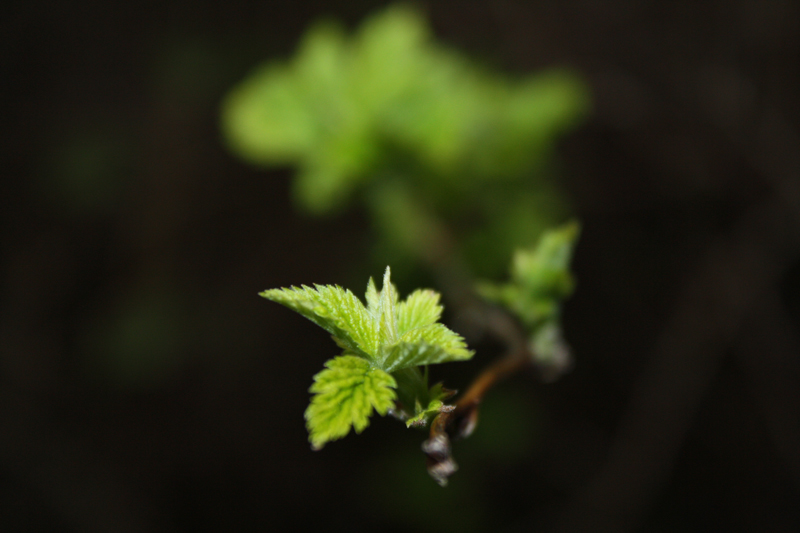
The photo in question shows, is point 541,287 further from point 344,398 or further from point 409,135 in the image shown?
point 409,135

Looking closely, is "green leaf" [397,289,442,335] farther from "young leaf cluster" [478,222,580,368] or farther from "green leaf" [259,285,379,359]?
"young leaf cluster" [478,222,580,368]

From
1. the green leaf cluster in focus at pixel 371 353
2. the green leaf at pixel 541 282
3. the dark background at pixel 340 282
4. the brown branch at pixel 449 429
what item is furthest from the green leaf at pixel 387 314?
the dark background at pixel 340 282

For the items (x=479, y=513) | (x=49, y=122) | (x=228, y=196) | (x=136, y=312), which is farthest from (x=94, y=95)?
(x=479, y=513)

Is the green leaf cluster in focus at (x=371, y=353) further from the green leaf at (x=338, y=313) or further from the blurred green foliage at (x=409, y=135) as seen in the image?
the blurred green foliage at (x=409, y=135)

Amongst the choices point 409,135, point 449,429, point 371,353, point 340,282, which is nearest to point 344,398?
point 371,353

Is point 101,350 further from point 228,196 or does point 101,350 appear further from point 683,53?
point 683,53
